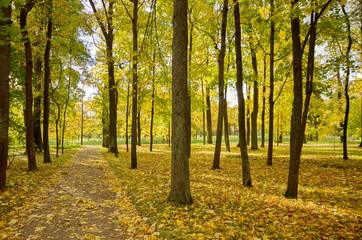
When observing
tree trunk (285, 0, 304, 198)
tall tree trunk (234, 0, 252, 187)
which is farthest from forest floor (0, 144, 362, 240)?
tree trunk (285, 0, 304, 198)

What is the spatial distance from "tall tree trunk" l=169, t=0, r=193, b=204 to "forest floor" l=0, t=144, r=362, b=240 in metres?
0.72

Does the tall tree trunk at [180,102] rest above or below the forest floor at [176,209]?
above

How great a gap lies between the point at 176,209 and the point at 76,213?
2584 millimetres

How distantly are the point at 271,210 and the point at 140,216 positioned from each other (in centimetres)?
328

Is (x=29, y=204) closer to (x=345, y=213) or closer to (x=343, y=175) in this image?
(x=345, y=213)

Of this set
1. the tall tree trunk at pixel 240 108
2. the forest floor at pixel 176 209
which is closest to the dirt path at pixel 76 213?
the forest floor at pixel 176 209

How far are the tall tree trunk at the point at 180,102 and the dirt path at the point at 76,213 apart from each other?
1.39 metres

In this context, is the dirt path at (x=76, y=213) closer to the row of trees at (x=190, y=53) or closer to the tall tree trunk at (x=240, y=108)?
the row of trees at (x=190, y=53)

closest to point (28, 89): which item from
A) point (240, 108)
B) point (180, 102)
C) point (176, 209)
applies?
point (180, 102)

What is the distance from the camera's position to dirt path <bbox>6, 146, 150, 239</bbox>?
180 inches

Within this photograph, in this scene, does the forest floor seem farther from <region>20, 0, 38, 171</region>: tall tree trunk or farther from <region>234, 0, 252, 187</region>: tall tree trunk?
<region>20, 0, 38, 171</region>: tall tree trunk

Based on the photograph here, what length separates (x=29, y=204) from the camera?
245 inches

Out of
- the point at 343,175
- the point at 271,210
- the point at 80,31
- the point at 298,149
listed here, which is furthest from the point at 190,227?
Result: the point at 80,31

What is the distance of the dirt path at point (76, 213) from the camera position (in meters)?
→ 4.57
